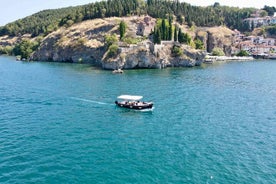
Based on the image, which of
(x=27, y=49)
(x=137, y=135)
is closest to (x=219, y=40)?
(x=27, y=49)

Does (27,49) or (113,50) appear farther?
(27,49)

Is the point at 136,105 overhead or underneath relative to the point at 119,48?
underneath

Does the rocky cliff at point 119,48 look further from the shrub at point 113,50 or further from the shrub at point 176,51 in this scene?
the shrub at point 113,50

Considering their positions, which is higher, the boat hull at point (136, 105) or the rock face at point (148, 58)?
the rock face at point (148, 58)

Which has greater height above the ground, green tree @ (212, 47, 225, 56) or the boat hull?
green tree @ (212, 47, 225, 56)

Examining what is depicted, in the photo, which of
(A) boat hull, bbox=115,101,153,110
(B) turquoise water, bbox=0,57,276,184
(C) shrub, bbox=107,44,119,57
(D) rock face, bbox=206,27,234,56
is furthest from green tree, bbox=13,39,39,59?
(A) boat hull, bbox=115,101,153,110

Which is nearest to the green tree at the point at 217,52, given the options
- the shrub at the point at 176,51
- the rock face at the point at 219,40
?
the rock face at the point at 219,40

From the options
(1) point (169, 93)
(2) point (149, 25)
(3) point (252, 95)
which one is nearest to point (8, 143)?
(1) point (169, 93)

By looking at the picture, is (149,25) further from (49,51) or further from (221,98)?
(221,98)

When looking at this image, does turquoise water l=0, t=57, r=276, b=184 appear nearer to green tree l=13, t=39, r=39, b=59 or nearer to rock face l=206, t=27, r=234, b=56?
green tree l=13, t=39, r=39, b=59

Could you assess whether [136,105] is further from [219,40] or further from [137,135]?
[219,40]
